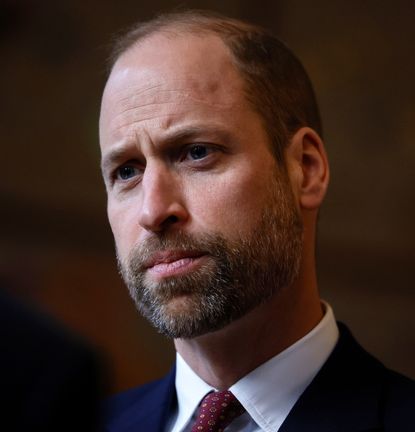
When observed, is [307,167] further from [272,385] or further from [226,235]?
[272,385]

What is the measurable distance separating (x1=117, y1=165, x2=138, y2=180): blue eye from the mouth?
0.30 metres

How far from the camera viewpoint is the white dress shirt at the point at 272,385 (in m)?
2.13

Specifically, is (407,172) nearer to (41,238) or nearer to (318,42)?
(318,42)

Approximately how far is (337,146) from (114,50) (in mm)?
2033

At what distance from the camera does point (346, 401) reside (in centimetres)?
212

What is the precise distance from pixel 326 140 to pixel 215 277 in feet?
7.92

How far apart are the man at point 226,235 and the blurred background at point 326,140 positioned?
1.80 m

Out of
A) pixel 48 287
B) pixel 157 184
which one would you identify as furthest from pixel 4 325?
pixel 48 287

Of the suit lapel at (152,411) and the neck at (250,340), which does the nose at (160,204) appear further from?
the suit lapel at (152,411)

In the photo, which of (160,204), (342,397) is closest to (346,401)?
(342,397)

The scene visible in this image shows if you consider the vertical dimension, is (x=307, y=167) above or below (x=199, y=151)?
below

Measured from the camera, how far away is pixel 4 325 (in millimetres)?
825

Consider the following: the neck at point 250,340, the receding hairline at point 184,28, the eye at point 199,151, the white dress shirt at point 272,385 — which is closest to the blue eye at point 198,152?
the eye at point 199,151

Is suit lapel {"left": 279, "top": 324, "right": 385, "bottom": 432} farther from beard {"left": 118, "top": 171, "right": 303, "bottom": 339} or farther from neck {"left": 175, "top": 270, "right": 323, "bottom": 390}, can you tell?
beard {"left": 118, "top": 171, "right": 303, "bottom": 339}
